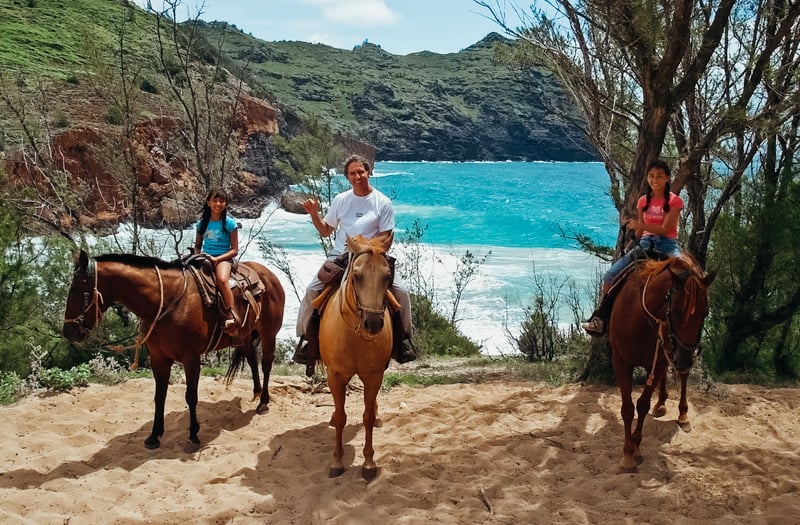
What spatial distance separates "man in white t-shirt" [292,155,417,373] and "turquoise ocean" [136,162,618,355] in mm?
6519

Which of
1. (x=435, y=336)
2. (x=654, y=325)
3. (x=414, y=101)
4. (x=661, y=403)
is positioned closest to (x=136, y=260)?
(x=654, y=325)

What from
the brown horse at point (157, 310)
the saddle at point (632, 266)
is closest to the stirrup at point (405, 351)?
the brown horse at point (157, 310)

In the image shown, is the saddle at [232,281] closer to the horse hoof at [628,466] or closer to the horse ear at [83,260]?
the horse ear at [83,260]

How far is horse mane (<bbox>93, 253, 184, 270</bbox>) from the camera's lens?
16.6 ft

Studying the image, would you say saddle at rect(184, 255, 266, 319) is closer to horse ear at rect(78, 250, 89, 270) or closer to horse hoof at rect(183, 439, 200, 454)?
horse ear at rect(78, 250, 89, 270)

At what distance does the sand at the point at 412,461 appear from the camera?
4.17m

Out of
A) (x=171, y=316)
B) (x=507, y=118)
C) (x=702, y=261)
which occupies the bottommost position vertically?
(x=171, y=316)

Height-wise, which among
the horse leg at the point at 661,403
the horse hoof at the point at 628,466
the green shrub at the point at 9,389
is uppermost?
the horse leg at the point at 661,403

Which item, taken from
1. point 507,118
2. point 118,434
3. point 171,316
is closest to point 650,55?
point 171,316

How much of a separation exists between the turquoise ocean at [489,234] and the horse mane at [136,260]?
23.4 ft

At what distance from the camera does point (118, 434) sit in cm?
566

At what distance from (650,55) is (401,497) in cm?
527

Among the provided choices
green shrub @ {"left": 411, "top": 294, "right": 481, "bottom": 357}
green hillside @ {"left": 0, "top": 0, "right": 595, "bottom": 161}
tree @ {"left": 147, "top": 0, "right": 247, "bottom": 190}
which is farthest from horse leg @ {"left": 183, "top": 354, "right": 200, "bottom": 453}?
green hillside @ {"left": 0, "top": 0, "right": 595, "bottom": 161}

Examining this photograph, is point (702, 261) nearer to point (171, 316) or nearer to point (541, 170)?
point (171, 316)
